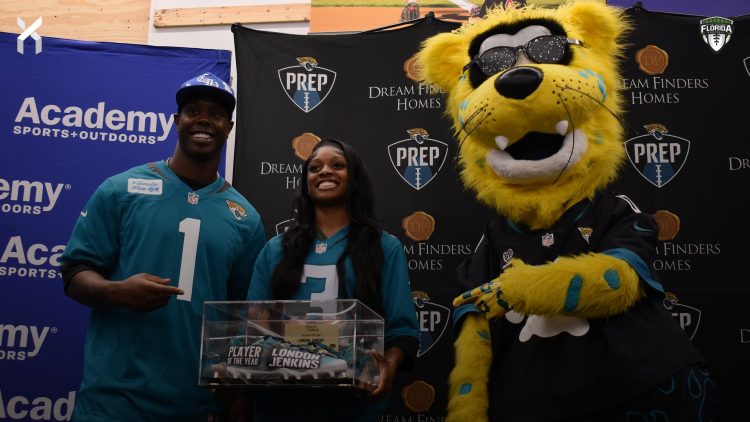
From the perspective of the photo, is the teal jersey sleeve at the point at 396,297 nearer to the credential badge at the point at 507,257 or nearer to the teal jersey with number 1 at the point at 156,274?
the credential badge at the point at 507,257

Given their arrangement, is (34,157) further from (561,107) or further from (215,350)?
(561,107)

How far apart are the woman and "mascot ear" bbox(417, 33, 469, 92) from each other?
546mm

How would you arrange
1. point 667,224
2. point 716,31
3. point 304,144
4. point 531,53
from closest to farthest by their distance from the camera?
point 531,53, point 667,224, point 716,31, point 304,144

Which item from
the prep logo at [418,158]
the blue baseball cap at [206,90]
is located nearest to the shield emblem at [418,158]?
the prep logo at [418,158]

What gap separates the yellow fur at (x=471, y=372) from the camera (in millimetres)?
2500

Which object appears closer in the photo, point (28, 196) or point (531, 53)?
point (531, 53)

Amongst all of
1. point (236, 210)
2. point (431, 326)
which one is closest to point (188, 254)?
point (236, 210)

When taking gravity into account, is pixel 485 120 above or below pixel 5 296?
above

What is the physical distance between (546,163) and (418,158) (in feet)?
3.88

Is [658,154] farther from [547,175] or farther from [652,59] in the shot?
[547,175]

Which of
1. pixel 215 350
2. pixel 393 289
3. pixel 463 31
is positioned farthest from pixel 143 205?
pixel 463 31

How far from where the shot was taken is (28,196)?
3.67 metres

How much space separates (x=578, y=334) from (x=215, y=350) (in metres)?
1.12

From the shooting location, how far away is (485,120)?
2.60 metres
